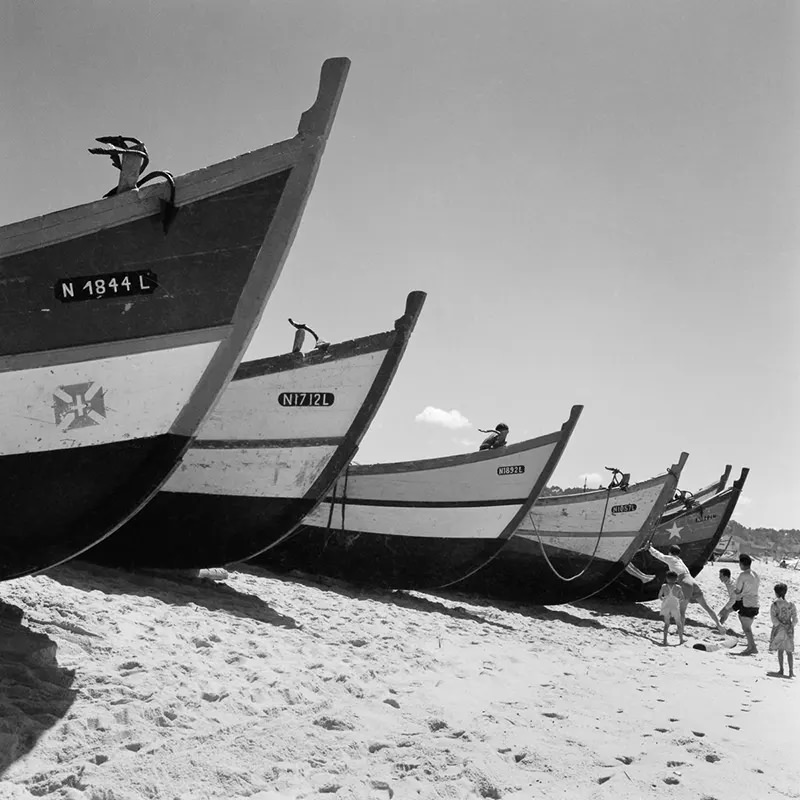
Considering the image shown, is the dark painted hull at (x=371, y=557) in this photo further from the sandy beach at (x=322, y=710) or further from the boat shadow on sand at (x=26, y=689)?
the boat shadow on sand at (x=26, y=689)

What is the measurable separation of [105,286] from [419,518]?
18.3ft

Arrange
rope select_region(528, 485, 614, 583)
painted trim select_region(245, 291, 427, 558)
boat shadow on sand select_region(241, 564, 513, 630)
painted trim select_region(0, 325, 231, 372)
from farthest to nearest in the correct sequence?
rope select_region(528, 485, 614, 583), boat shadow on sand select_region(241, 564, 513, 630), painted trim select_region(245, 291, 427, 558), painted trim select_region(0, 325, 231, 372)

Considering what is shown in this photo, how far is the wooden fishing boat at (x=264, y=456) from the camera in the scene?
19.1 ft

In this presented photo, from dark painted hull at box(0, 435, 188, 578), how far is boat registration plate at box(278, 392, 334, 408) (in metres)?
2.75

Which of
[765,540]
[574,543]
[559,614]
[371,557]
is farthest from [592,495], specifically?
[765,540]

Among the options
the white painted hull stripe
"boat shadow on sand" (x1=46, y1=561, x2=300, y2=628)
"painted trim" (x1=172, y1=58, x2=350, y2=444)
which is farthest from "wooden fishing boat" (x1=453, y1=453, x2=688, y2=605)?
the white painted hull stripe

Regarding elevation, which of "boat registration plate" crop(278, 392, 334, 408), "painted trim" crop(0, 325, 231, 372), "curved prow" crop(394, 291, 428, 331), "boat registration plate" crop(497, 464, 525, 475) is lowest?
"boat registration plate" crop(497, 464, 525, 475)

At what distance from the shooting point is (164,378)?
11.3ft

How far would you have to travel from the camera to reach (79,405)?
3312 mm

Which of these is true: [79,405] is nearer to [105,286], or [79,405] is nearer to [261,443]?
[105,286]

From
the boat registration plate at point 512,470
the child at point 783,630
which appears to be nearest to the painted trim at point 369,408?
the boat registration plate at point 512,470

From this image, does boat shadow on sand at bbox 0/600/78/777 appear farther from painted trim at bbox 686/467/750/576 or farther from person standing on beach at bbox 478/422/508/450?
painted trim at bbox 686/467/750/576

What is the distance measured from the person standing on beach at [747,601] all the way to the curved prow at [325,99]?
275 inches

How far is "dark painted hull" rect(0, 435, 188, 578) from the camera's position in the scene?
330 cm
